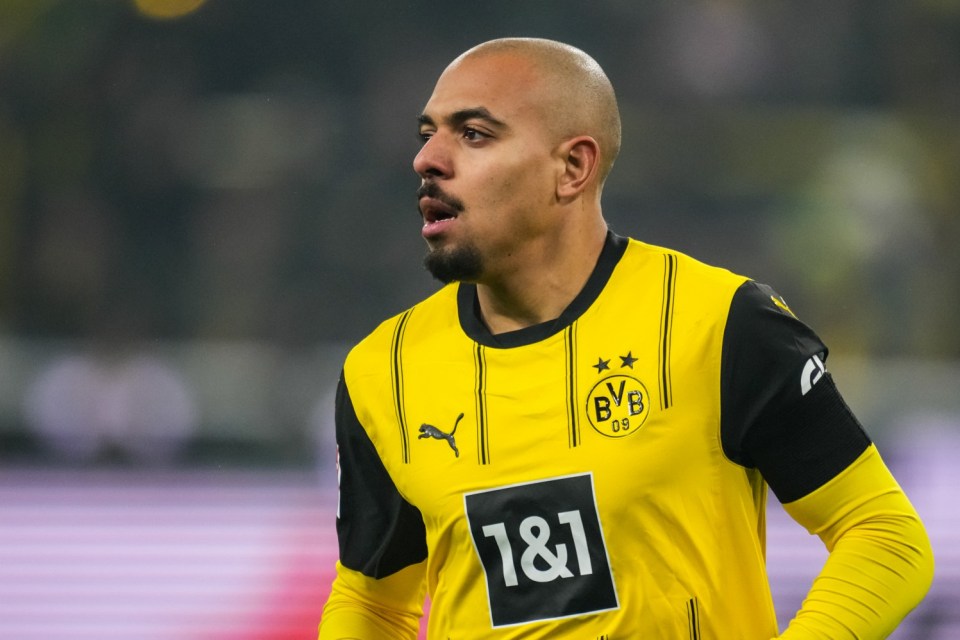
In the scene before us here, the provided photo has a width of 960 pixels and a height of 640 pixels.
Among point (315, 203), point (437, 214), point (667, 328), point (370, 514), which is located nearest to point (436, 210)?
point (437, 214)

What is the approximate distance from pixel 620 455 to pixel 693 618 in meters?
0.23

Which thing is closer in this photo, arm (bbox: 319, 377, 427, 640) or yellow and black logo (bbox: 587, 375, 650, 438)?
yellow and black logo (bbox: 587, 375, 650, 438)

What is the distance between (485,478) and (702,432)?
0.31 m

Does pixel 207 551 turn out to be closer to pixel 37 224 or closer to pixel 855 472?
pixel 37 224

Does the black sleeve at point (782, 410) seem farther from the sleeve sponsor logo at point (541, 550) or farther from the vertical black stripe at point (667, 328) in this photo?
the sleeve sponsor logo at point (541, 550)

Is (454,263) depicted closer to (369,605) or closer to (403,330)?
(403,330)

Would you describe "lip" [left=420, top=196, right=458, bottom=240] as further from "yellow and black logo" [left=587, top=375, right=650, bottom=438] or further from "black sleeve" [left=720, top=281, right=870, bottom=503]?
"black sleeve" [left=720, top=281, right=870, bottom=503]

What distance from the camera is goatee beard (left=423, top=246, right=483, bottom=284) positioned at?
1.96 m

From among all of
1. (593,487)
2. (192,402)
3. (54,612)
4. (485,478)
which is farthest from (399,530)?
(192,402)

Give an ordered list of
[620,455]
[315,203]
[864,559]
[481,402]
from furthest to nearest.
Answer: [315,203], [481,402], [620,455], [864,559]

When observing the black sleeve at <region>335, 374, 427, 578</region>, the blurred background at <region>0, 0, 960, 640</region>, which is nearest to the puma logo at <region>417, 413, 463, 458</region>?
the black sleeve at <region>335, 374, 427, 578</region>

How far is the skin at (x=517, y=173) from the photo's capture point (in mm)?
1964

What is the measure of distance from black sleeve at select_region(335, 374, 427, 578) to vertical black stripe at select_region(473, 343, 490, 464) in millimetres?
199

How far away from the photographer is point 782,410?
1751 millimetres
